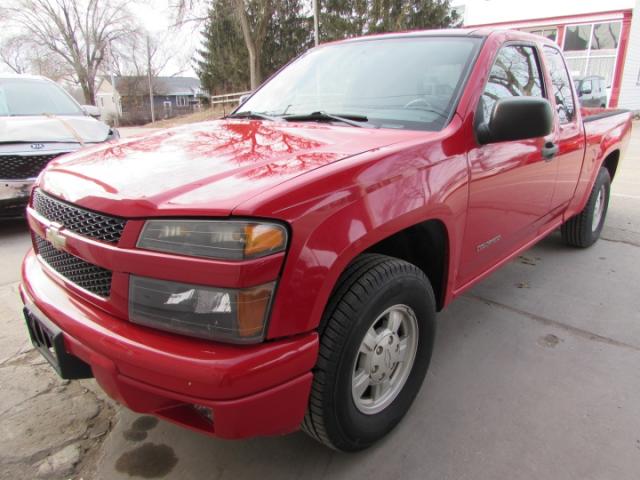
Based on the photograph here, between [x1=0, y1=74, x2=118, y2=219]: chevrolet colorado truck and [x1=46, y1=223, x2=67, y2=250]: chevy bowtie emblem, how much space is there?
143 inches

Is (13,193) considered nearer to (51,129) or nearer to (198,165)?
(51,129)

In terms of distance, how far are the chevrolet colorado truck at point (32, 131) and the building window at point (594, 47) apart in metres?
20.3

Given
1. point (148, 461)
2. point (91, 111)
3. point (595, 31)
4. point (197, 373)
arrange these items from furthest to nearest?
1. point (595, 31)
2. point (91, 111)
3. point (148, 461)
4. point (197, 373)

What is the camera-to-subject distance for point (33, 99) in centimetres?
606

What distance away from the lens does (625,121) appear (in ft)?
15.2

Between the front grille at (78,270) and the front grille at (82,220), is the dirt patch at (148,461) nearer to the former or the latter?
the front grille at (78,270)

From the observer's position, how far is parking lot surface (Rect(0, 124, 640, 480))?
194 cm

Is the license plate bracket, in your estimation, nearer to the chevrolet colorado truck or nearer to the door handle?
the door handle

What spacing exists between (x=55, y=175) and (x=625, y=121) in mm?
4967

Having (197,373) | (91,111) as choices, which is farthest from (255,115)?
(91,111)

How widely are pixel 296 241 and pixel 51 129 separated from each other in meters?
5.14

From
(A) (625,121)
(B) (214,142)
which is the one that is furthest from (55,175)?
(A) (625,121)

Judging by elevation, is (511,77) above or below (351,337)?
above

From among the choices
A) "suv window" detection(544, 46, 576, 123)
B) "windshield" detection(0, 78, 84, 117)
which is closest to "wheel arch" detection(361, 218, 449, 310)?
"suv window" detection(544, 46, 576, 123)
